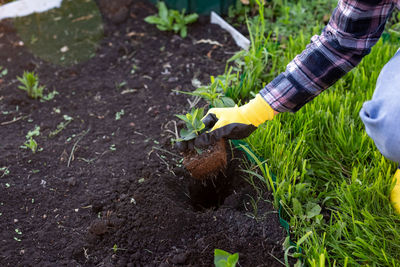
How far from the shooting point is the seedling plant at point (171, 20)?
266 centimetres

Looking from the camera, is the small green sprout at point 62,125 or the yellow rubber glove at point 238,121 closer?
the yellow rubber glove at point 238,121

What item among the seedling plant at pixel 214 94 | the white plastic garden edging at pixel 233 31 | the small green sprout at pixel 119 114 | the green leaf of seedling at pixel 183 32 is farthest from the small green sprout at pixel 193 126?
the green leaf of seedling at pixel 183 32

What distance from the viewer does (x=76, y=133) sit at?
2.09 m

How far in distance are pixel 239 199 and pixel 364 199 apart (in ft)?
1.60

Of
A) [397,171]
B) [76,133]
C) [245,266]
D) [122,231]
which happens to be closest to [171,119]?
[76,133]

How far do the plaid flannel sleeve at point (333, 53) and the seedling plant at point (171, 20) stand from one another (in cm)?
119

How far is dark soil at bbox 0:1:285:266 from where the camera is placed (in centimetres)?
158

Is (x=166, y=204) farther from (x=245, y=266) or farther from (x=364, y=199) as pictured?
(x=364, y=199)

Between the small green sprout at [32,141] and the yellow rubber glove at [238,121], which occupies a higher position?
the yellow rubber glove at [238,121]

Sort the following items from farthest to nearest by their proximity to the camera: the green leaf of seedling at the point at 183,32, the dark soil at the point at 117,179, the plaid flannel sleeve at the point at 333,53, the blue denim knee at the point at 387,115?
the green leaf of seedling at the point at 183,32 → the dark soil at the point at 117,179 → the plaid flannel sleeve at the point at 333,53 → the blue denim knee at the point at 387,115

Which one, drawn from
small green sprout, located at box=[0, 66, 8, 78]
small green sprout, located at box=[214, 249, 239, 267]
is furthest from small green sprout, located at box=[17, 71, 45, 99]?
small green sprout, located at box=[214, 249, 239, 267]

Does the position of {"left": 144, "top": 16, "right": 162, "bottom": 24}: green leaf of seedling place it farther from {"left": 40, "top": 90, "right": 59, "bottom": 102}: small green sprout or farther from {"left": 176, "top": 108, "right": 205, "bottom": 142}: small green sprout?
{"left": 176, "top": 108, "right": 205, "bottom": 142}: small green sprout

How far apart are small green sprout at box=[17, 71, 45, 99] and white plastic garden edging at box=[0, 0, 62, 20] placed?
2.32ft

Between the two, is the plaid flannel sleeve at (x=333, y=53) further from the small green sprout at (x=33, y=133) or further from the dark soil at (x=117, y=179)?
the small green sprout at (x=33, y=133)
